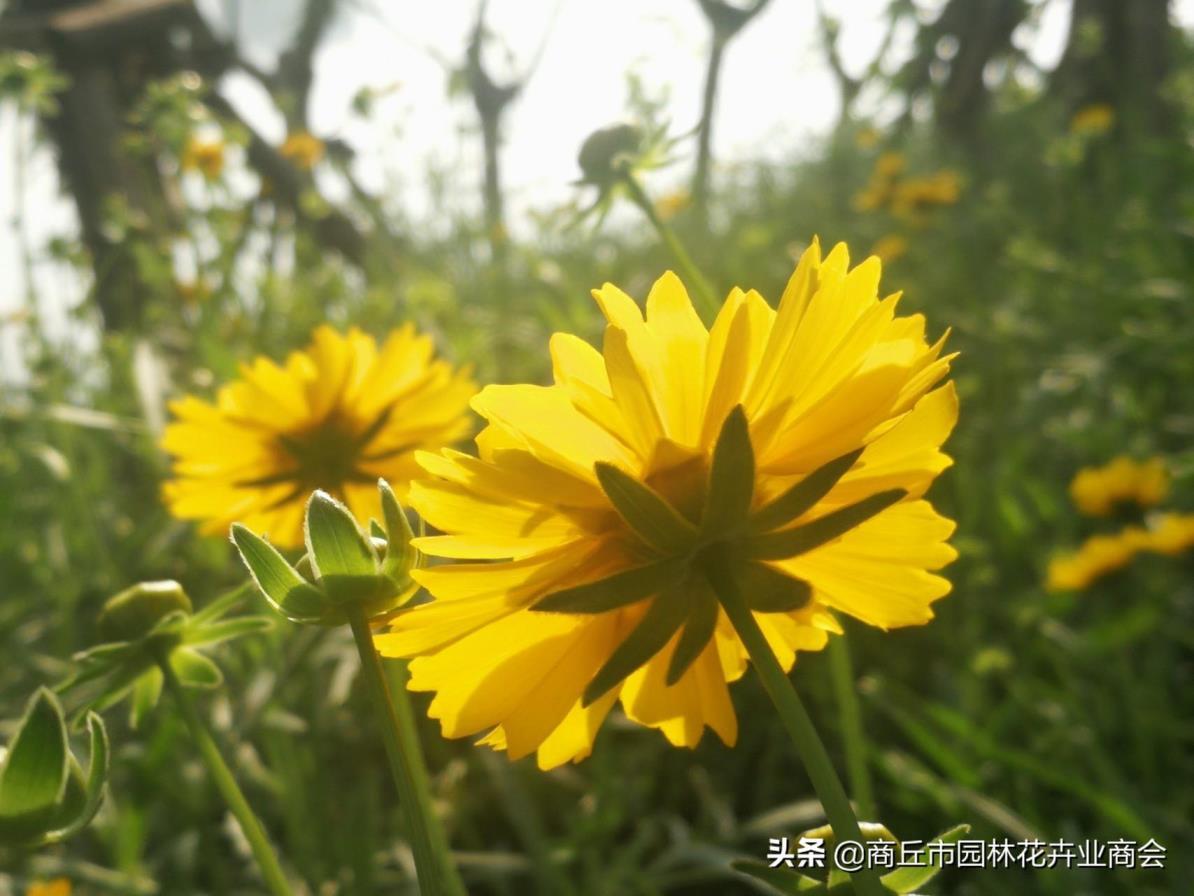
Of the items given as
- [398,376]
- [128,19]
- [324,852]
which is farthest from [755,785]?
[128,19]

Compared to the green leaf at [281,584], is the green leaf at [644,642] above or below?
below

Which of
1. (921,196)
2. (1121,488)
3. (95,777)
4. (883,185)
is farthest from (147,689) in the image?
(883,185)

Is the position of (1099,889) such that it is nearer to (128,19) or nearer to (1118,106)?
(128,19)

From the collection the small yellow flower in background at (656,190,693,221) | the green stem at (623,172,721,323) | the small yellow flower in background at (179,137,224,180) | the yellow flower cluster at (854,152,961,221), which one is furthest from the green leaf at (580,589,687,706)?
the small yellow flower in background at (656,190,693,221)

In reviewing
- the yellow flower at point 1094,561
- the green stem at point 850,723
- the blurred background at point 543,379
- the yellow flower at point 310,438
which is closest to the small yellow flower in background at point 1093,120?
the blurred background at point 543,379

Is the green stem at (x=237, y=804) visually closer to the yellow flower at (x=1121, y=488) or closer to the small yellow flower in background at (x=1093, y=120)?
the yellow flower at (x=1121, y=488)

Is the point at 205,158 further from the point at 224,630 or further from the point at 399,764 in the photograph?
the point at 399,764
